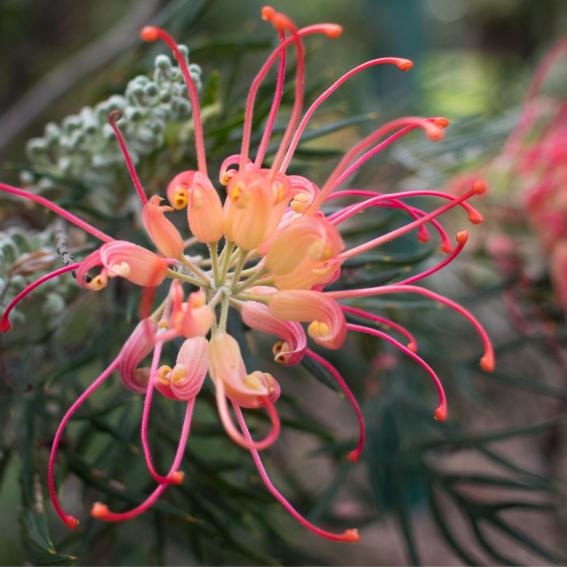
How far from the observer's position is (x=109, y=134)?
0.53m

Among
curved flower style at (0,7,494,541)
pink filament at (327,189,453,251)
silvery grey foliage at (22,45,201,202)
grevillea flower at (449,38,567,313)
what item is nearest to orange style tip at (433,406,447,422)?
curved flower style at (0,7,494,541)

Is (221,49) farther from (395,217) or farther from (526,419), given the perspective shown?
(526,419)

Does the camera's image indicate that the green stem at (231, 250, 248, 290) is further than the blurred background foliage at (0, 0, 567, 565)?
No

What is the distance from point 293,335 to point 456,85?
0.68 metres

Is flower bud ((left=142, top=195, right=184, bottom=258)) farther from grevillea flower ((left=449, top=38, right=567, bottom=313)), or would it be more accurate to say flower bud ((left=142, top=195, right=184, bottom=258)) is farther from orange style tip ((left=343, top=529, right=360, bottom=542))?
grevillea flower ((left=449, top=38, right=567, bottom=313))

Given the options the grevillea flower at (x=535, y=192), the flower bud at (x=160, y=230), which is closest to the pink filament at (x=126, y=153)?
the flower bud at (x=160, y=230)

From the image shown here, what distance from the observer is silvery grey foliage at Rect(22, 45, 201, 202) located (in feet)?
1.66

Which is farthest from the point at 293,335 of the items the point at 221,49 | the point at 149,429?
the point at 221,49

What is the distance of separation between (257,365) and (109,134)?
37 centimetres

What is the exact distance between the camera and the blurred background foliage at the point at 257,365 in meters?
0.53

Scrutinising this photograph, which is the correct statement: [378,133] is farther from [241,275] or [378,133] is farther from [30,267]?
[30,267]

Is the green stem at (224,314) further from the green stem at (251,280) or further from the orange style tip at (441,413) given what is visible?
the orange style tip at (441,413)

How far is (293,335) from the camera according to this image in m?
0.39

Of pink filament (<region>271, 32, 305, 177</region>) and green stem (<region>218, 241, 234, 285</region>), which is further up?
pink filament (<region>271, 32, 305, 177</region>)
